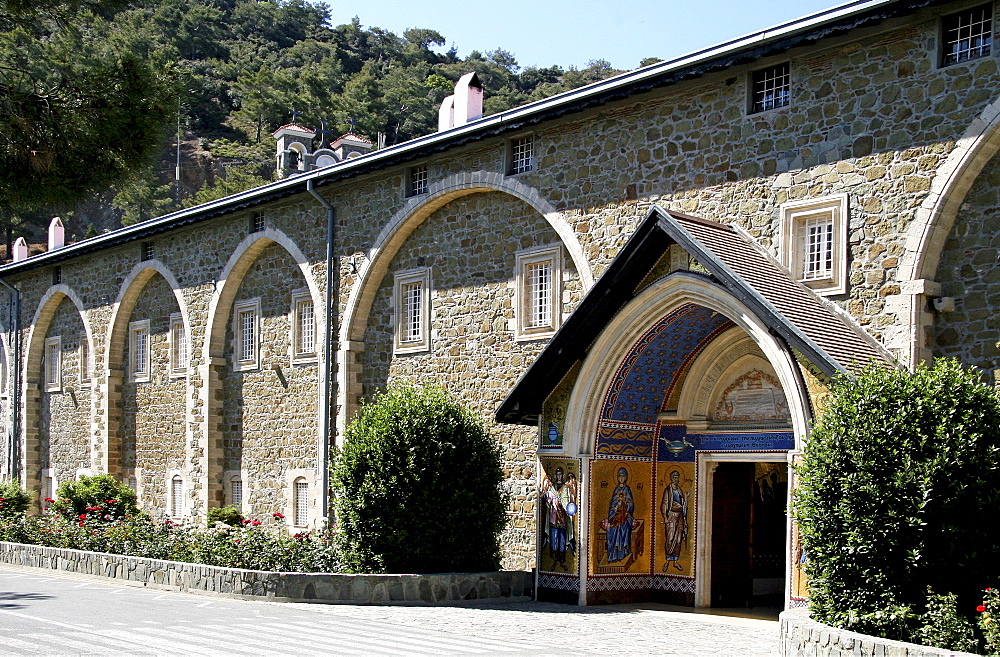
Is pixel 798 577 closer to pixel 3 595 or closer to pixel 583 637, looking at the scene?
pixel 583 637

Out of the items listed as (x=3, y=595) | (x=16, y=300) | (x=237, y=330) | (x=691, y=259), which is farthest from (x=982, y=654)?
(x=16, y=300)

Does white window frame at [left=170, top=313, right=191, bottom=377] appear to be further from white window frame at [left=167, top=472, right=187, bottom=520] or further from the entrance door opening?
the entrance door opening

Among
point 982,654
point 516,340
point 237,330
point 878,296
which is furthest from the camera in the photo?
point 237,330

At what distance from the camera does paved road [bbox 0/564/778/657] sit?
1090 cm

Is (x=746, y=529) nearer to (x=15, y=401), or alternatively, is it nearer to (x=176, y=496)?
(x=176, y=496)

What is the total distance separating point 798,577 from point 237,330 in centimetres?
1560

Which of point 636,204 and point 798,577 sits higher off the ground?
point 636,204

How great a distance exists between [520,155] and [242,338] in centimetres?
943

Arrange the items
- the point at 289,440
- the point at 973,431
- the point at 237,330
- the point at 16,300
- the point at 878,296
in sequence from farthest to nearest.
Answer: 1. the point at 16,300
2. the point at 237,330
3. the point at 289,440
4. the point at 878,296
5. the point at 973,431

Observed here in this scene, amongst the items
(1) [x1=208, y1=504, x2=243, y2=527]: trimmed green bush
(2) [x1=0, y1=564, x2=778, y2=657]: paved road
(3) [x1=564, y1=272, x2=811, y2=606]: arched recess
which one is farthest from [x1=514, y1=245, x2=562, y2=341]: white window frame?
(1) [x1=208, y1=504, x2=243, y2=527]: trimmed green bush

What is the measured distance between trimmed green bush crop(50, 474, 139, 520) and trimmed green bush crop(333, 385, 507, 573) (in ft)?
27.0

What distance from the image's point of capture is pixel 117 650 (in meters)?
10.4

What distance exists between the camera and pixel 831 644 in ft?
32.1

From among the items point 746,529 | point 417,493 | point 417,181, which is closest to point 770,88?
point 746,529
